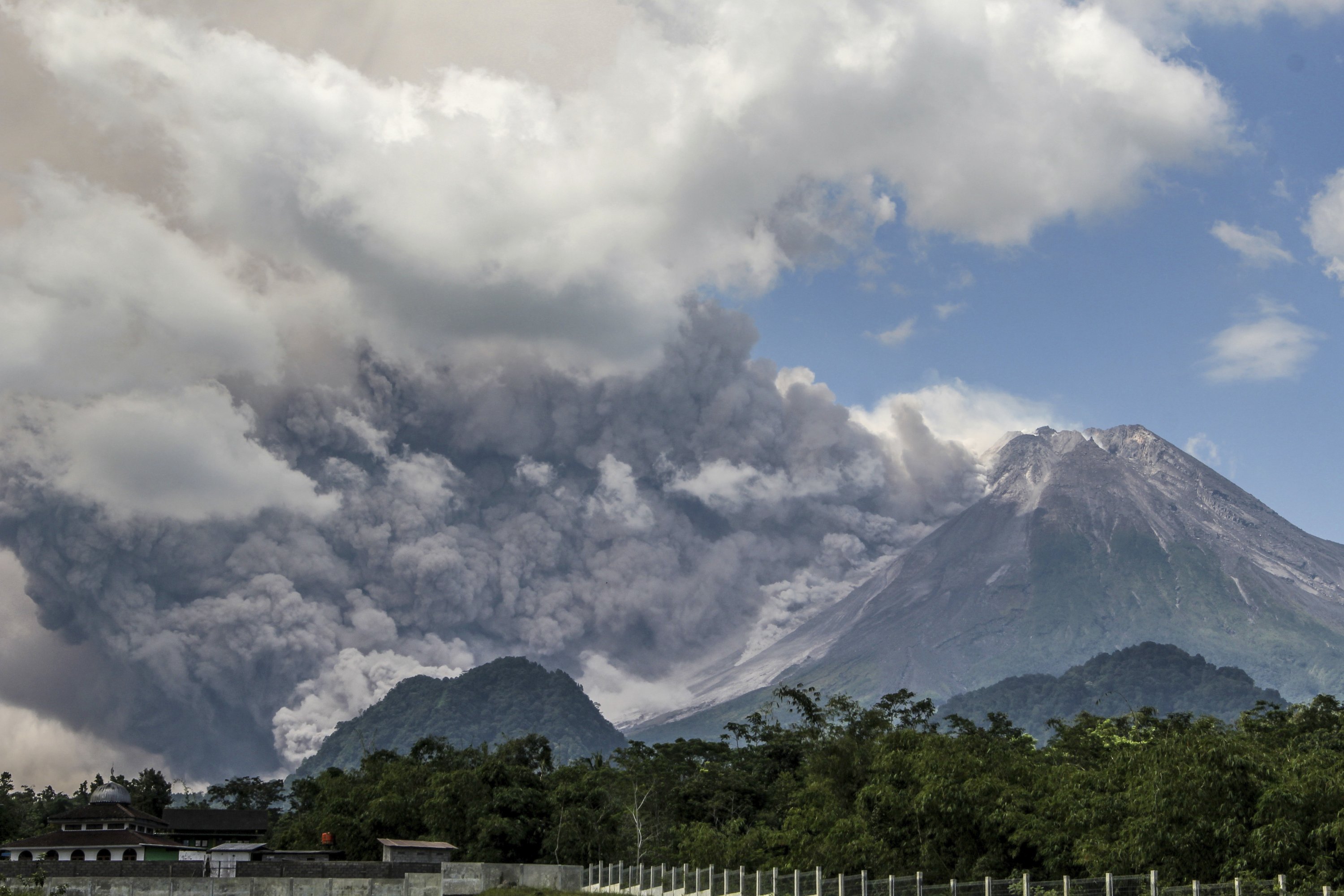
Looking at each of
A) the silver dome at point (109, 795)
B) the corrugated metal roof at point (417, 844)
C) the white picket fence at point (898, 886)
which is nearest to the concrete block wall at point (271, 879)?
the corrugated metal roof at point (417, 844)

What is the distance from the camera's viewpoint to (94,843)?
341 feet

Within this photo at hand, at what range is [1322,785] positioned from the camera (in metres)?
44.6

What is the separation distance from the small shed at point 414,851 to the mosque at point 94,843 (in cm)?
2121

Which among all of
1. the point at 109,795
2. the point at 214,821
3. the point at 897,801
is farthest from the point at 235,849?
the point at 897,801

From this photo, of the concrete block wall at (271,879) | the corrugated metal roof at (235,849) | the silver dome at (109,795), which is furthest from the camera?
the silver dome at (109,795)

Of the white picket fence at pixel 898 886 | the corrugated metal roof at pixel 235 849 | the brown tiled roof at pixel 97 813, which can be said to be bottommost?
the corrugated metal roof at pixel 235 849

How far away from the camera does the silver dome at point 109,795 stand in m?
119

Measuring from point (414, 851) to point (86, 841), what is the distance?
3206 centimetres

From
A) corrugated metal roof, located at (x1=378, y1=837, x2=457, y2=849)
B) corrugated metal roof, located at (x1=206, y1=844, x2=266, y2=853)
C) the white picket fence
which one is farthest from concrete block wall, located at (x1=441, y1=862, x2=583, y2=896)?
corrugated metal roof, located at (x1=206, y1=844, x2=266, y2=853)

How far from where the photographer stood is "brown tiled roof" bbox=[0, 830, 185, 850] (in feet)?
340

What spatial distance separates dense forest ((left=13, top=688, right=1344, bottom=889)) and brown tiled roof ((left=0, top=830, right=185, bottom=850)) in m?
15.6

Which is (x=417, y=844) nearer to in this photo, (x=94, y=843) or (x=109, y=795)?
(x=94, y=843)

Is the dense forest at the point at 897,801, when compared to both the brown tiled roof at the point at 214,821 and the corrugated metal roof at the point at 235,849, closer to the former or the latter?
the brown tiled roof at the point at 214,821

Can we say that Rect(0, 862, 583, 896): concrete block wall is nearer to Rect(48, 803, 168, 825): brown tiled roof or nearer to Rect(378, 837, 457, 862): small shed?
Rect(378, 837, 457, 862): small shed
